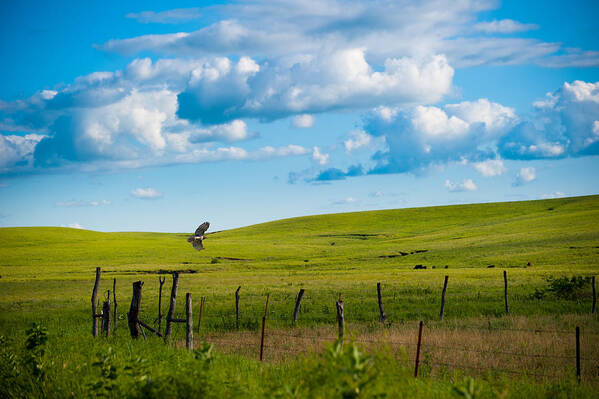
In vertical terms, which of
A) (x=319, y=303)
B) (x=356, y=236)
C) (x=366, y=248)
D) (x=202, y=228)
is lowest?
→ (x=319, y=303)

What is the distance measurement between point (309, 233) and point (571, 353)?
105 m

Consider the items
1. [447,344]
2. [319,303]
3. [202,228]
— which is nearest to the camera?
[202,228]

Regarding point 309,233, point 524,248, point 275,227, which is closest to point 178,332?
point 524,248

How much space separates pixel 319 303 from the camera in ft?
93.2

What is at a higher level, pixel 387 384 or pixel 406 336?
pixel 387 384

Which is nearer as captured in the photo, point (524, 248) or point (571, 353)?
point (571, 353)

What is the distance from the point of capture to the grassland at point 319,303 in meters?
9.30

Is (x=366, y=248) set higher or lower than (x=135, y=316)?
lower

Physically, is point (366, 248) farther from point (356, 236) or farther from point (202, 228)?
point (202, 228)

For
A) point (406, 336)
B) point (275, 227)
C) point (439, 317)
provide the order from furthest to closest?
point (275, 227)
point (439, 317)
point (406, 336)

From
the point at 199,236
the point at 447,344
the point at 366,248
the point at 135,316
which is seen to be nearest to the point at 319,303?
the point at 447,344

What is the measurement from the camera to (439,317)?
22500 mm

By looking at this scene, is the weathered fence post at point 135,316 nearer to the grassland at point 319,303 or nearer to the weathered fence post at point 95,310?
the grassland at point 319,303

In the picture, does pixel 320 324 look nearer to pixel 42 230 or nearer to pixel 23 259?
pixel 23 259
